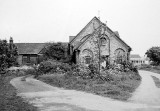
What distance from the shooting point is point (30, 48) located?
54750 millimetres

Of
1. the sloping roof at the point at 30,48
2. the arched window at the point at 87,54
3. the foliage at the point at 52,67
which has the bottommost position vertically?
the foliage at the point at 52,67

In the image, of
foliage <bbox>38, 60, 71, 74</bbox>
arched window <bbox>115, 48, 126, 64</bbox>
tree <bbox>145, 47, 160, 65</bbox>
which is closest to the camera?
foliage <bbox>38, 60, 71, 74</bbox>

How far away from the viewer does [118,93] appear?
45.0 feet

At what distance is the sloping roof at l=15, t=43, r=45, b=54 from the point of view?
52.9m

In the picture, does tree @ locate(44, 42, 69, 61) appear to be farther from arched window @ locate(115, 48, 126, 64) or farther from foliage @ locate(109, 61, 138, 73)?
foliage @ locate(109, 61, 138, 73)

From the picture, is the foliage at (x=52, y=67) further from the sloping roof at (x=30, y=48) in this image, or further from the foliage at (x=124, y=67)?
the sloping roof at (x=30, y=48)

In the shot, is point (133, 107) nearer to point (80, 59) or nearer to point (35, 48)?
point (80, 59)

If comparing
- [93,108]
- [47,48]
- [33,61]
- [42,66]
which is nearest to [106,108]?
[93,108]

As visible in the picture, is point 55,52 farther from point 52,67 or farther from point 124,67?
point 124,67

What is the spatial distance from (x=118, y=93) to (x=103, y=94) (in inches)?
39.6

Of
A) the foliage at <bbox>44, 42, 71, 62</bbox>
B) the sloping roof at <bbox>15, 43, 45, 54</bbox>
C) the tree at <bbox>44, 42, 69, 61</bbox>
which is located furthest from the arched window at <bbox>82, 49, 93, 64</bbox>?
the sloping roof at <bbox>15, 43, 45, 54</bbox>

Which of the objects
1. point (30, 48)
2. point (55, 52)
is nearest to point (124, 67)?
point (55, 52)

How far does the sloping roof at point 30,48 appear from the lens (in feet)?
174

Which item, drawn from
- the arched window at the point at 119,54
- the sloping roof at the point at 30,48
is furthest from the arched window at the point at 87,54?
the sloping roof at the point at 30,48
